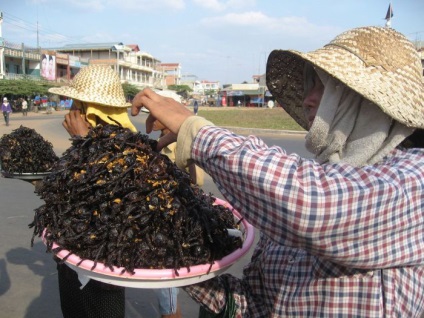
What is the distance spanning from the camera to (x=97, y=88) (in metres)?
2.52

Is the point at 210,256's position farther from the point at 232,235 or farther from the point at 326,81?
the point at 326,81

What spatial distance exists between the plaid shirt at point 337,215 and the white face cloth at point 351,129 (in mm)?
57

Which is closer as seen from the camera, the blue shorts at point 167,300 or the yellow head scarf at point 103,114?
the yellow head scarf at point 103,114

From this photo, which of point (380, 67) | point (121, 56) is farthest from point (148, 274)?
point (121, 56)

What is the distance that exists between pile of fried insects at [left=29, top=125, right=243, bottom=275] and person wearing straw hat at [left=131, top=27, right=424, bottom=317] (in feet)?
0.65

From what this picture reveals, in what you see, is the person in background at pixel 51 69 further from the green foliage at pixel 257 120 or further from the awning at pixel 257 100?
the awning at pixel 257 100

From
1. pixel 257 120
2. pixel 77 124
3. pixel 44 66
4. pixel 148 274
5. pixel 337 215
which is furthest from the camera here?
pixel 44 66

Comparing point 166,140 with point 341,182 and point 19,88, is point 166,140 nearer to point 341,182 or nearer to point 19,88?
point 341,182

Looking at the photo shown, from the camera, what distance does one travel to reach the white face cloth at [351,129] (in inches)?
48.4

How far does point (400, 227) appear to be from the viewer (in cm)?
108

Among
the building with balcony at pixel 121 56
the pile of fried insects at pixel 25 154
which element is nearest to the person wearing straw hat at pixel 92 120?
the pile of fried insects at pixel 25 154

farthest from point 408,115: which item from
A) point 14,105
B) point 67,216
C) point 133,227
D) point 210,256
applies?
point 14,105

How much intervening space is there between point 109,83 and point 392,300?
209 cm

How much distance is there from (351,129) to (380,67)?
0.71 feet
